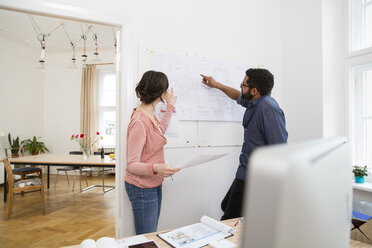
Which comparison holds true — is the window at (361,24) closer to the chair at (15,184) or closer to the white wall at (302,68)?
the white wall at (302,68)

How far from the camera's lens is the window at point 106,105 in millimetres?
6891

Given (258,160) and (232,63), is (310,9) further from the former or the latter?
(258,160)

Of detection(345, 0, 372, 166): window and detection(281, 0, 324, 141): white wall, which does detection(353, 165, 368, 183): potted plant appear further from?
detection(281, 0, 324, 141): white wall

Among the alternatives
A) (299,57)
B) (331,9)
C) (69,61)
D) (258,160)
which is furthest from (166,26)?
(69,61)

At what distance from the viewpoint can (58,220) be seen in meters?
3.43

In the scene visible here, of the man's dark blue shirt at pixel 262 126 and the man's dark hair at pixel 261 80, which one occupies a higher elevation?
the man's dark hair at pixel 261 80

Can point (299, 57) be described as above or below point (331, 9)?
below

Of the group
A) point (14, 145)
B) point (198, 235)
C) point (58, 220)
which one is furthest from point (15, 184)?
point (198, 235)

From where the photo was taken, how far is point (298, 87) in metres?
2.53

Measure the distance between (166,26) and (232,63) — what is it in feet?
2.61

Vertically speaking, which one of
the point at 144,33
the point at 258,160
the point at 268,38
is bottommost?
the point at 258,160

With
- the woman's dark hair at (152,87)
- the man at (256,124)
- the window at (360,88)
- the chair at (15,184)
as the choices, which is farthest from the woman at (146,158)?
the chair at (15,184)

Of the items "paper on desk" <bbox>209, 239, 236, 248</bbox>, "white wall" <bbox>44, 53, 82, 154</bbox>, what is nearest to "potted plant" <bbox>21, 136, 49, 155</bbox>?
"white wall" <bbox>44, 53, 82, 154</bbox>

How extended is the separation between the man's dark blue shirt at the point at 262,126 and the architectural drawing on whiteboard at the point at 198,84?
1.53 ft
